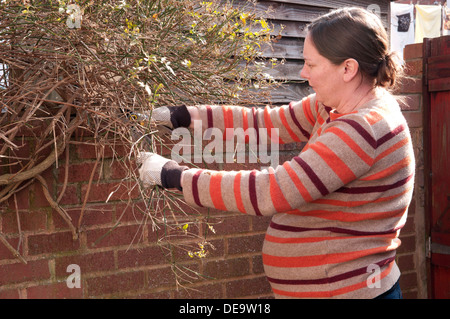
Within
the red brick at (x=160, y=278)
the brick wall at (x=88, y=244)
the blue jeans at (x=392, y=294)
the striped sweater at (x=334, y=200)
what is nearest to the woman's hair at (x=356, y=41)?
the striped sweater at (x=334, y=200)

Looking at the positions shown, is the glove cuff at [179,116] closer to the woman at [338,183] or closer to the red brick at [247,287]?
the woman at [338,183]

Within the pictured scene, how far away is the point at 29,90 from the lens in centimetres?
180

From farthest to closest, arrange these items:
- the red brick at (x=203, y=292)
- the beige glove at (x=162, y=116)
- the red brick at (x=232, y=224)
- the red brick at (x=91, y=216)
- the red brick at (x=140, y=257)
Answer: the red brick at (x=232, y=224)
the red brick at (x=203, y=292)
the red brick at (x=140, y=257)
the red brick at (x=91, y=216)
the beige glove at (x=162, y=116)

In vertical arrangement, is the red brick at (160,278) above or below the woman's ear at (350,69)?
below

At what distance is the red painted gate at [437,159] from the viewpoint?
3.25 m

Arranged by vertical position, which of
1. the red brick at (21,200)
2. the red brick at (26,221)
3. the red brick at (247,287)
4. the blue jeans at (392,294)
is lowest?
the red brick at (247,287)

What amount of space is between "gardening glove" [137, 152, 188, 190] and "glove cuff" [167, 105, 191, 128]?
32 centimetres

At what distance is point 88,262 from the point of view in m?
2.18

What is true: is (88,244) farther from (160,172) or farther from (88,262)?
(160,172)

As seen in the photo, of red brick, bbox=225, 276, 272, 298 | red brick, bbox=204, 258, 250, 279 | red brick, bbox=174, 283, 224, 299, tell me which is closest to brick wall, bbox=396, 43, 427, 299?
red brick, bbox=225, 276, 272, 298

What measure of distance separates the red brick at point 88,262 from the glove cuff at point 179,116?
28.2 inches

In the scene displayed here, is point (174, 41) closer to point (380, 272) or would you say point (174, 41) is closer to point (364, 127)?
point (364, 127)

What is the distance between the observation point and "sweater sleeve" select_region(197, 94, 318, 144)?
202 cm
